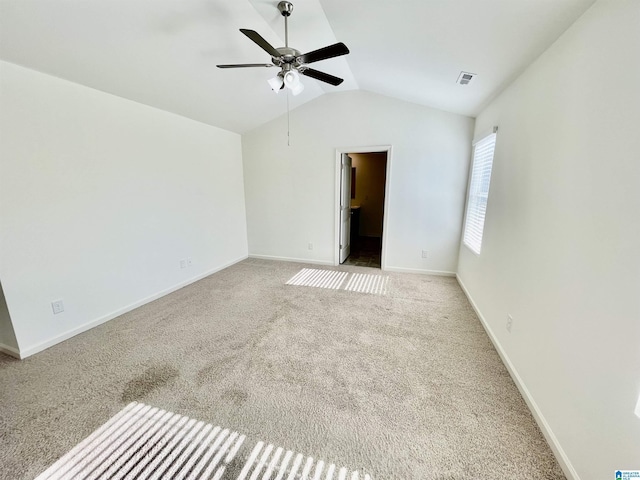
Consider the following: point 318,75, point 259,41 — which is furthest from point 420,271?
point 259,41

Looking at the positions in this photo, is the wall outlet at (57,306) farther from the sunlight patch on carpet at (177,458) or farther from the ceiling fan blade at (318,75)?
the ceiling fan blade at (318,75)

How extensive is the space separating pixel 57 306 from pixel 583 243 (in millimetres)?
3933

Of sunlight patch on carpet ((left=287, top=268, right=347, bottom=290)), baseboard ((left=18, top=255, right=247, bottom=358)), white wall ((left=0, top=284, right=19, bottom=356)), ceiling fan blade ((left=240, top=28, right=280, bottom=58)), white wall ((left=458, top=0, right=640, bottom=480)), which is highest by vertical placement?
ceiling fan blade ((left=240, top=28, right=280, bottom=58))

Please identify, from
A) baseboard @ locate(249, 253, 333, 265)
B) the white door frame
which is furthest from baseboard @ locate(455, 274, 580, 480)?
baseboard @ locate(249, 253, 333, 265)

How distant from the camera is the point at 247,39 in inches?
91.0

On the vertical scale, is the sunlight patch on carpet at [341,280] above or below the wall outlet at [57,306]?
below

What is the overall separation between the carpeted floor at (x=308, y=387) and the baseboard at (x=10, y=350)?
0.06m

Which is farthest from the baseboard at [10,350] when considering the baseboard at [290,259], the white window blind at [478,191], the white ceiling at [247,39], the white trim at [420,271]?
the white window blind at [478,191]

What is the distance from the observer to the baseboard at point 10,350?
2.07 m

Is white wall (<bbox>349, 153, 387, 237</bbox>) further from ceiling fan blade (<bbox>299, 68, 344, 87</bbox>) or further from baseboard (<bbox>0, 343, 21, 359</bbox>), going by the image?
baseboard (<bbox>0, 343, 21, 359</bbox>)

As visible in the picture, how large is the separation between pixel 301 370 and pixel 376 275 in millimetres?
2366

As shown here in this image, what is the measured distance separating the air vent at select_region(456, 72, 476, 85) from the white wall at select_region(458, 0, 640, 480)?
528mm

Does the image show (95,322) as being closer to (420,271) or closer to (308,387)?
(308,387)

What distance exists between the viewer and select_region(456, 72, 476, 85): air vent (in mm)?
2348
